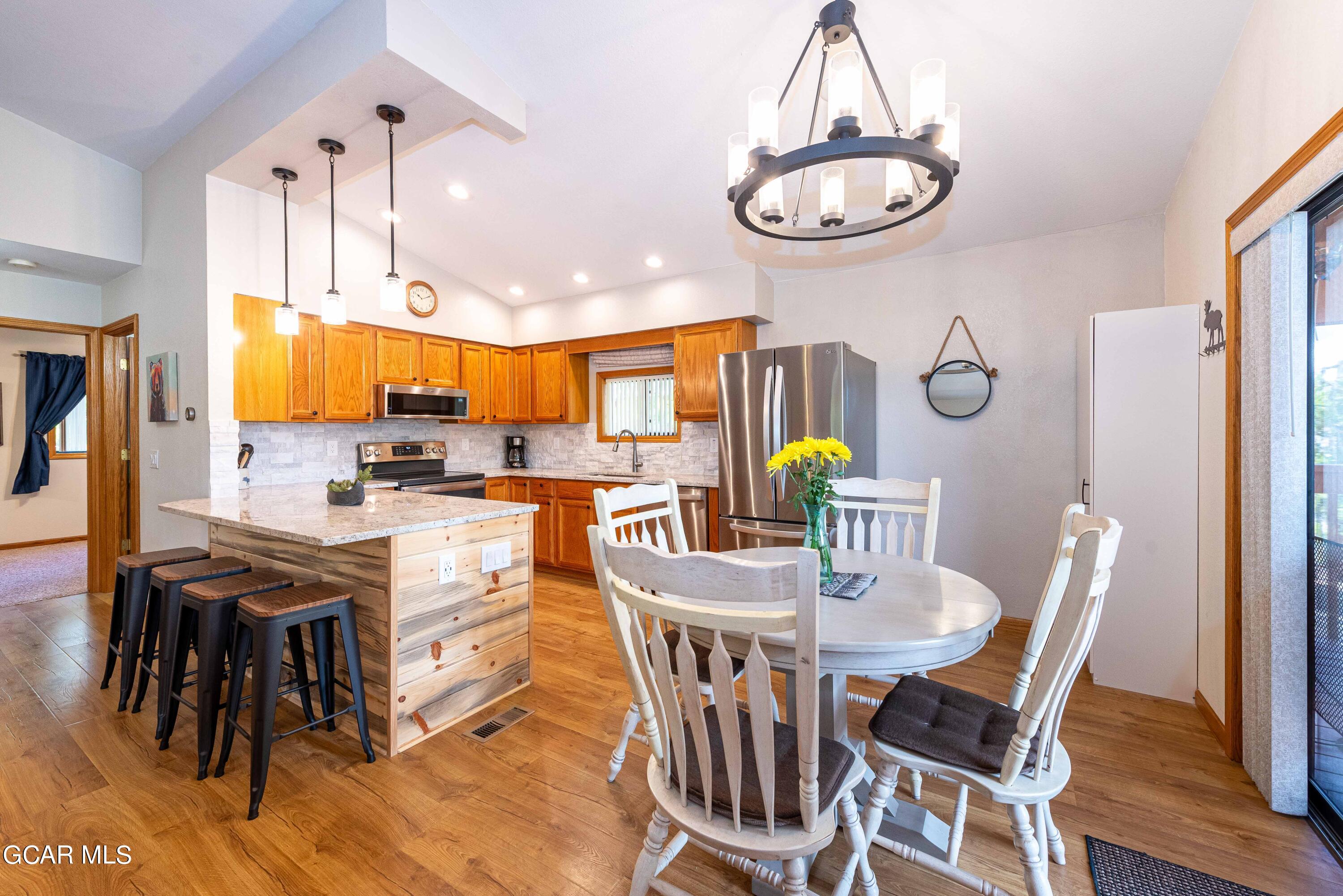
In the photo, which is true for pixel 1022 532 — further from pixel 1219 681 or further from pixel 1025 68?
pixel 1025 68

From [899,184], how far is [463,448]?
15.4 feet

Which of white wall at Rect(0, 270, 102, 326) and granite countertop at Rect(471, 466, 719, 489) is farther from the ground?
white wall at Rect(0, 270, 102, 326)

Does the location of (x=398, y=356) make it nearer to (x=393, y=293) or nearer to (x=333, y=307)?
(x=333, y=307)

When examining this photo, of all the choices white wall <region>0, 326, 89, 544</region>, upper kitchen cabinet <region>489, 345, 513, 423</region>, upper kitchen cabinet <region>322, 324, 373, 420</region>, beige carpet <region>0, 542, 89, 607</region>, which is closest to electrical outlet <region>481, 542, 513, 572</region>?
upper kitchen cabinet <region>322, 324, 373, 420</region>

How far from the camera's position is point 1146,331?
8.53 feet

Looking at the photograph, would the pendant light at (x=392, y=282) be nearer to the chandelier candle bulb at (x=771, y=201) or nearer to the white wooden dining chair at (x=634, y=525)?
the white wooden dining chair at (x=634, y=525)

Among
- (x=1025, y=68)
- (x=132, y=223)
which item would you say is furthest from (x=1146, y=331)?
(x=132, y=223)

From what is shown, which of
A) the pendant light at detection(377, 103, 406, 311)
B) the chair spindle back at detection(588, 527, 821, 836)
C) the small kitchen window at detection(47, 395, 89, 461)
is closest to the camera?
the chair spindle back at detection(588, 527, 821, 836)

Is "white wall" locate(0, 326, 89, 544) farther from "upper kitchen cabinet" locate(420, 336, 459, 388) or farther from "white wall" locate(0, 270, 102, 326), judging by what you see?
"upper kitchen cabinet" locate(420, 336, 459, 388)

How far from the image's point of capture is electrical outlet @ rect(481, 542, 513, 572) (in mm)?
2539

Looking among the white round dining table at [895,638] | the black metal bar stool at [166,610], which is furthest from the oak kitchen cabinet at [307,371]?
the white round dining table at [895,638]

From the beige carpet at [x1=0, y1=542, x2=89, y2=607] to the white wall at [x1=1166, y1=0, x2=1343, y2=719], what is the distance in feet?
23.4

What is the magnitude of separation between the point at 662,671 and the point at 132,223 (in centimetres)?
502

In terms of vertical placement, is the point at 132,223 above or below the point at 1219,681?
above
